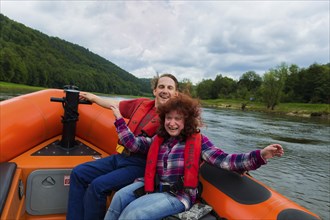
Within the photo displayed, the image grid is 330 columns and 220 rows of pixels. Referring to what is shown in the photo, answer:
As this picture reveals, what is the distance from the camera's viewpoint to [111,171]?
2430 mm

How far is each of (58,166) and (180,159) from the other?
117 cm

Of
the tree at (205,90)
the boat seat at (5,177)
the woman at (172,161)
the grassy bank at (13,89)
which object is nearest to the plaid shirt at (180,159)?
the woman at (172,161)

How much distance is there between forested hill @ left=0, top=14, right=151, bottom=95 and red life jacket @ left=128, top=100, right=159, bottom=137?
2282 inches

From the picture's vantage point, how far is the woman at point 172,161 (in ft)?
6.31

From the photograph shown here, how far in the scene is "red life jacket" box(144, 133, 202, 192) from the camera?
2.04m

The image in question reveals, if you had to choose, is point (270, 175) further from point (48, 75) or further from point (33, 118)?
point (48, 75)

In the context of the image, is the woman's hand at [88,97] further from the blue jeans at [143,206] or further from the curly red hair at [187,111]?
the blue jeans at [143,206]

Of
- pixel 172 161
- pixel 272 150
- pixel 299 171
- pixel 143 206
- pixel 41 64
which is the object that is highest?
pixel 41 64

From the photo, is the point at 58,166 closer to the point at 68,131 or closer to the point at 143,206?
the point at 68,131

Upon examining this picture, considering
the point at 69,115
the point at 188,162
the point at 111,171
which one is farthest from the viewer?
the point at 69,115

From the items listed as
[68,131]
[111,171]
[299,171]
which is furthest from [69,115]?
[299,171]

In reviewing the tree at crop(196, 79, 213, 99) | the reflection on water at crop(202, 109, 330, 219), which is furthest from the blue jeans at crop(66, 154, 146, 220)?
the tree at crop(196, 79, 213, 99)

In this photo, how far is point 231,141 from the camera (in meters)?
12.5

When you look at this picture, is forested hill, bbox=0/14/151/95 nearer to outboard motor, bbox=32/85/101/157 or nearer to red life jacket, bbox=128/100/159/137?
outboard motor, bbox=32/85/101/157
